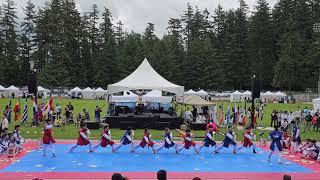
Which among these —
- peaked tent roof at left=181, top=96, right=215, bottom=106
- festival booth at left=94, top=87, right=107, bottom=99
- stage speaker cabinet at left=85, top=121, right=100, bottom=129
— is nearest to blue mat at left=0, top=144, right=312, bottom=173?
stage speaker cabinet at left=85, top=121, right=100, bottom=129

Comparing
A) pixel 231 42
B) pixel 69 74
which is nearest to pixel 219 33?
pixel 231 42

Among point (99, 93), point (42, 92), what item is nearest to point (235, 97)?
point (99, 93)

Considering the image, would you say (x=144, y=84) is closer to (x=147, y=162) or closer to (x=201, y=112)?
(x=201, y=112)

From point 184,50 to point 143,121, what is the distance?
205 ft

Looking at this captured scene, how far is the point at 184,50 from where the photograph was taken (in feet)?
308

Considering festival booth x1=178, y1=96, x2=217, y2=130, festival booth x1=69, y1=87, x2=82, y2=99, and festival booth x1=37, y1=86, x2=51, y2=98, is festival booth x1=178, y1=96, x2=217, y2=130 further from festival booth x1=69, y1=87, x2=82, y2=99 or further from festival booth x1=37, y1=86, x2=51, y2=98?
festival booth x1=69, y1=87, x2=82, y2=99

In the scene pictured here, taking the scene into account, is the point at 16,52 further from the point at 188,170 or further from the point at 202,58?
the point at 188,170

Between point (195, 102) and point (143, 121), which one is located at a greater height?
point (195, 102)

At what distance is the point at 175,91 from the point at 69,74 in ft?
195

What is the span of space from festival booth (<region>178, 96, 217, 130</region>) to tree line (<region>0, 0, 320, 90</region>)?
157 ft

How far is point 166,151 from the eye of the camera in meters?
22.3

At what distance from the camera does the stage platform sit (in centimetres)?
3216

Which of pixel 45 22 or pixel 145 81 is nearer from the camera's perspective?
pixel 145 81

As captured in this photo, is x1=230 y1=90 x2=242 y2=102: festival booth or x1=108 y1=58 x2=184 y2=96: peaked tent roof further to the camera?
x1=230 y1=90 x2=242 y2=102: festival booth
